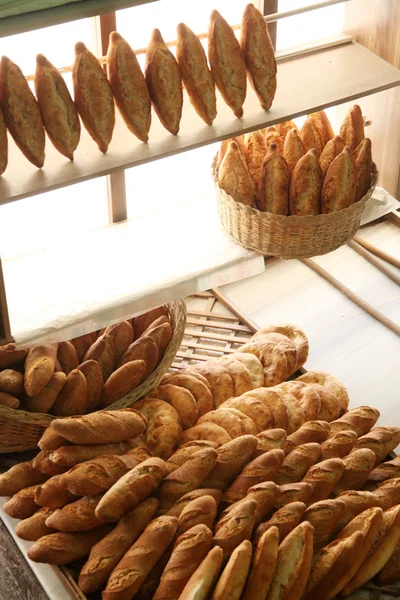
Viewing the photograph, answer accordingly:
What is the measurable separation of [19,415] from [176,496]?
1.90ft

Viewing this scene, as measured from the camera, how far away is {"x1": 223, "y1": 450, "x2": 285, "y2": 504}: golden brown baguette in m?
2.48

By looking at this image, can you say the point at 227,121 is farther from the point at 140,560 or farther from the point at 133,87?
the point at 140,560

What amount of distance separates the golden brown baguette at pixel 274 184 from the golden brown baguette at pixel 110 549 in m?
1.19

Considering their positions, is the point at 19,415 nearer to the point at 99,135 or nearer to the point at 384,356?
the point at 99,135

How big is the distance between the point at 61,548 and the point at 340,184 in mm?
1509

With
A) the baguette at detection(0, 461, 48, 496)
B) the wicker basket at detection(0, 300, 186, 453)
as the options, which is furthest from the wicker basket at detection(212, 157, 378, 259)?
the baguette at detection(0, 461, 48, 496)

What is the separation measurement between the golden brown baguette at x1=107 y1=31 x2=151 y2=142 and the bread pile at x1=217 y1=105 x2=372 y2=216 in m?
0.52

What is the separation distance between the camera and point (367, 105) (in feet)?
12.4

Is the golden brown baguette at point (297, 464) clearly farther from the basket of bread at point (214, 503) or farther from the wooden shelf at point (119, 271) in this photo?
the wooden shelf at point (119, 271)

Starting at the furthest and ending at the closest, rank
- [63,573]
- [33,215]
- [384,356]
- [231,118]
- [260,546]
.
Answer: [384,356]
[33,215]
[231,118]
[63,573]
[260,546]

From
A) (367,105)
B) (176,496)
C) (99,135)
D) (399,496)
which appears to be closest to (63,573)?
(176,496)

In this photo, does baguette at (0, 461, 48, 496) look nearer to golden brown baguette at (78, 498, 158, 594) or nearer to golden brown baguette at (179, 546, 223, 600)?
golden brown baguette at (78, 498, 158, 594)

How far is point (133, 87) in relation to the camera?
2.57 metres

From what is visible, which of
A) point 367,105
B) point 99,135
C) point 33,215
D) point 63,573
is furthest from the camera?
point 367,105
